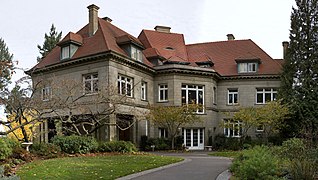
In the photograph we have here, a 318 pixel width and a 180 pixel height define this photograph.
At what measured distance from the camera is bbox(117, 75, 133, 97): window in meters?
27.5

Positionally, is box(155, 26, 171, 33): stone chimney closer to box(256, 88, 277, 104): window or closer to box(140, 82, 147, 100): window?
box(140, 82, 147, 100): window

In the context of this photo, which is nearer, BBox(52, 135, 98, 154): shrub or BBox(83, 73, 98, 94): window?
BBox(52, 135, 98, 154): shrub

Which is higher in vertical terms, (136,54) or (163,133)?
(136,54)

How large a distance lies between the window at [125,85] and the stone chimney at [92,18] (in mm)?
4943

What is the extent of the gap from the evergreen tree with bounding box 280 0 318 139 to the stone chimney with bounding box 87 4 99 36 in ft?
57.9

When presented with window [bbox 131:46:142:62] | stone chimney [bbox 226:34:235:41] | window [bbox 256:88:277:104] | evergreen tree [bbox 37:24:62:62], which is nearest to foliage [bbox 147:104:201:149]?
window [bbox 131:46:142:62]

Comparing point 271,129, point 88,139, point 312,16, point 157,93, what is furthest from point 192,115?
point 312,16

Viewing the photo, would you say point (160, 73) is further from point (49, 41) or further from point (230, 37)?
point (49, 41)

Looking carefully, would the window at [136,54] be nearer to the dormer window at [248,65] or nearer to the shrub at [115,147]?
the shrub at [115,147]

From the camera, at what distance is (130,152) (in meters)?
20.9

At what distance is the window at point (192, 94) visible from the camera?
105ft

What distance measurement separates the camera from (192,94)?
3247 cm

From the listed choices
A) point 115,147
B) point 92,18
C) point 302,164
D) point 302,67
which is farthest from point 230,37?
point 302,164

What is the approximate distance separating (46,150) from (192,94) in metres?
17.5
